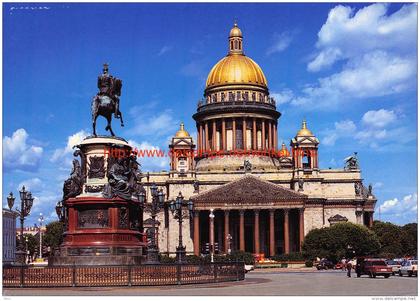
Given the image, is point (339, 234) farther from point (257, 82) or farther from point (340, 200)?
point (257, 82)

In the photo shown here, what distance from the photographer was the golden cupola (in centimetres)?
14312

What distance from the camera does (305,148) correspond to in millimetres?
132250

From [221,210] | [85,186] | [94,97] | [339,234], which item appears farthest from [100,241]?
[221,210]

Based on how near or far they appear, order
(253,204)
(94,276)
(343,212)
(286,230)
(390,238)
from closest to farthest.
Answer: (94,276)
(286,230)
(253,204)
(343,212)
(390,238)

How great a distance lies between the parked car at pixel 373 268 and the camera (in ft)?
165

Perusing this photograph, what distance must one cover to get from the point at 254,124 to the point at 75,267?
359 ft

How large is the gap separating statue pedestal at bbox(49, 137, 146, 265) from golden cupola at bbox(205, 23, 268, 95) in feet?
345

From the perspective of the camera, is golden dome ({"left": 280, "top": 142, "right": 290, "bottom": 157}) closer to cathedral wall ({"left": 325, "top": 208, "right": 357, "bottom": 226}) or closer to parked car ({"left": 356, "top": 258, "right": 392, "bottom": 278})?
cathedral wall ({"left": 325, "top": 208, "right": 357, "bottom": 226})

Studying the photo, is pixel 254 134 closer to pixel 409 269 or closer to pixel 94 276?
pixel 409 269

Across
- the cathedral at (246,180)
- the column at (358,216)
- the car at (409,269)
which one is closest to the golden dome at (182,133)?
the cathedral at (246,180)

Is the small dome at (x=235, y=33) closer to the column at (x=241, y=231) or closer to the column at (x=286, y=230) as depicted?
the column at (x=241, y=231)

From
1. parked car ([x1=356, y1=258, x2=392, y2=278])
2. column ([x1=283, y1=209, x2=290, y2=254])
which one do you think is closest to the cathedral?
column ([x1=283, y1=209, x2=290, y2=254])

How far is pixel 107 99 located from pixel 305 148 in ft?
312

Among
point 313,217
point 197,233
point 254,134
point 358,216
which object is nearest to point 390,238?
point 358,216
